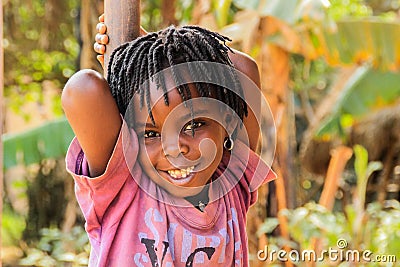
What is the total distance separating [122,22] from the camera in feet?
4.31

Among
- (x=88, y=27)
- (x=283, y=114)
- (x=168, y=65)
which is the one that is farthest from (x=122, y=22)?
(x=88, y=27)

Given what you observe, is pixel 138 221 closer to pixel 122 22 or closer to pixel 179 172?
pixel 179 172

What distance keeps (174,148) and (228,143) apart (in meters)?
0.18

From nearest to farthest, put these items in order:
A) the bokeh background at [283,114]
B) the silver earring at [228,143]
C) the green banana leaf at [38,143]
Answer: the silver earring at [228,143] < the bokeh background at [283,114] < the green banana leaf at [38,143]

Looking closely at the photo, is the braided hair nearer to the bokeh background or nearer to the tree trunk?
the bokeh background

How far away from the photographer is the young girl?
3.64 feet

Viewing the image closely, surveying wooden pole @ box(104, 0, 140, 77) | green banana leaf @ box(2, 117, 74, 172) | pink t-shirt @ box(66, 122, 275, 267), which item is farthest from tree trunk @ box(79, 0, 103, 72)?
pink t-shirt @ box(66, 122, 275, 267)

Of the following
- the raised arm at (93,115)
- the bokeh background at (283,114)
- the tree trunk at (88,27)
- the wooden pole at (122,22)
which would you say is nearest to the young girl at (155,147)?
the raised arm at (93,115)

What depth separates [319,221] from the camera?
9.96 ft

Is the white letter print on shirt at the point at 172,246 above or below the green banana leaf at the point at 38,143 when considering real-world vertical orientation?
below

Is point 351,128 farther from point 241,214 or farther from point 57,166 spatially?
point 241,214

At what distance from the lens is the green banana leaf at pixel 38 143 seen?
3467 millimetres

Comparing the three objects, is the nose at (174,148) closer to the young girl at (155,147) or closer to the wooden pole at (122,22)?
the young girl at (155,147)

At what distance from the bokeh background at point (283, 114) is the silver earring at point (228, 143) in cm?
143
